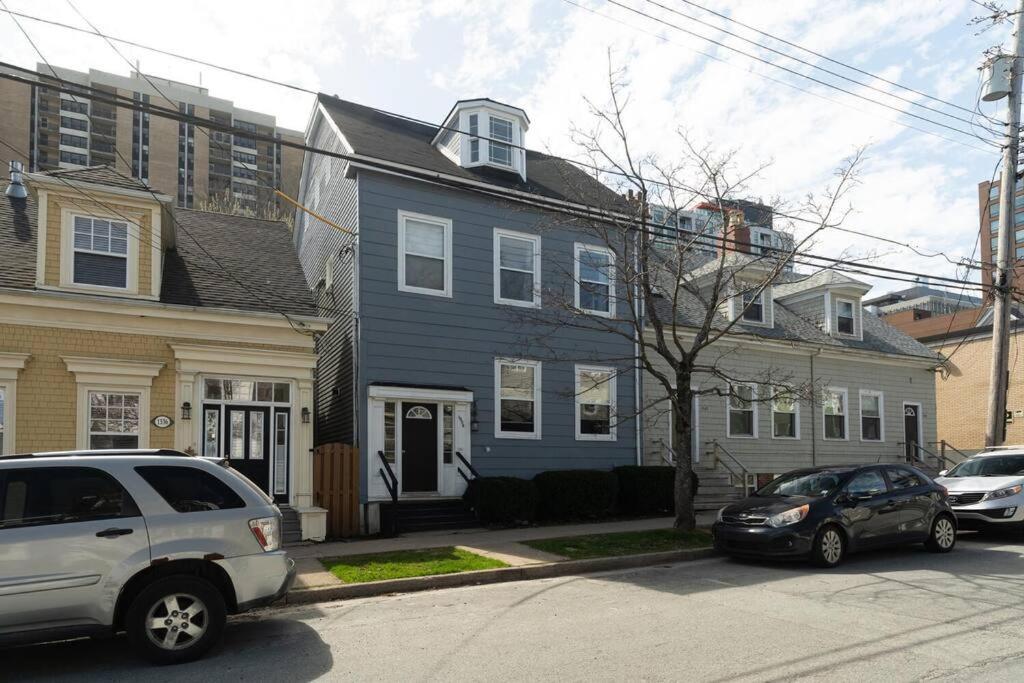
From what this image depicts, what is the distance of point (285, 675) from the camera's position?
20.1ft

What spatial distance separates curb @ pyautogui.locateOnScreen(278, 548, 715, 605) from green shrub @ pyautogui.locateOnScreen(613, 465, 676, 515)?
496 cm

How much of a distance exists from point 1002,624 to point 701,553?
16.5ft

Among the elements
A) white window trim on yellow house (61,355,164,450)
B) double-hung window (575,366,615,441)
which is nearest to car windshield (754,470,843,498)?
double-hung window (575,366,615,441)

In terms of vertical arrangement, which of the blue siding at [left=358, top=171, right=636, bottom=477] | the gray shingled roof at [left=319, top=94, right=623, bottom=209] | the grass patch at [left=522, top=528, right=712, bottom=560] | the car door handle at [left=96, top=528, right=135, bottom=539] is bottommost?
the grass patch at [left=522, top=528, right=712, bottom=560]

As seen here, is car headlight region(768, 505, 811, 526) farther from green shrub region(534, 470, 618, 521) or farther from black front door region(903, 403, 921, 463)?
black front door region(903, 403, 921, 463)

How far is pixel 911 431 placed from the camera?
26047 millimetres

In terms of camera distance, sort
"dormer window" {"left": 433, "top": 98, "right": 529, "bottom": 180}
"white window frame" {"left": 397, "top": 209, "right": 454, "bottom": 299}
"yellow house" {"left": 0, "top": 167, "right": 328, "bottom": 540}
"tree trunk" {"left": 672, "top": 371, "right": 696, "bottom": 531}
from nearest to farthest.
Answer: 1. "yellow house" {"left": 0, "top": 167, "right": 328, "bottom": 540}
2. "tree trunk" {"left": 672, "top": 371, "right": 696, "bottom": 531}
3. "white window frame" {"left": 397, "top": 209, "right": 454, "bottom": 299}
4. "dormer window" {"left": 433, "top": 98, "right": 529, "bottom": 180}

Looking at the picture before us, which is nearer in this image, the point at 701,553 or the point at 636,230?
the point at 701,553

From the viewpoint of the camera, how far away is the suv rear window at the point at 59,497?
6.26 m

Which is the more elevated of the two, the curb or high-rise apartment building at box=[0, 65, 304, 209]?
high-rise apartment building at box=[0, 65, 304, 209]

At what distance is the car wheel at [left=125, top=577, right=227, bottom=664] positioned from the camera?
6359 millimetres

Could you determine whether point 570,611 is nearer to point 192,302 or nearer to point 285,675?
point 285,675

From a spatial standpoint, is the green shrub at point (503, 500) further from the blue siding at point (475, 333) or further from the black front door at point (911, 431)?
the black front door at point (911, 431)

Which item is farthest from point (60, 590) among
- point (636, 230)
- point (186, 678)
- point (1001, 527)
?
point (1001, 527)
